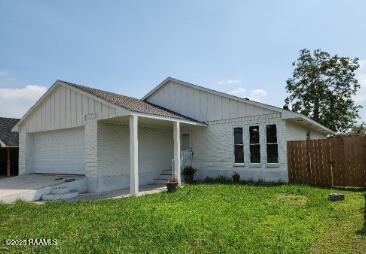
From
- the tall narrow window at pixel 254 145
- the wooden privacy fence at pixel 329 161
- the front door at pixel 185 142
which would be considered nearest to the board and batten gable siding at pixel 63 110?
the front door at pixel 185 142

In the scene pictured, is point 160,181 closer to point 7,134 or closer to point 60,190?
point 60,190

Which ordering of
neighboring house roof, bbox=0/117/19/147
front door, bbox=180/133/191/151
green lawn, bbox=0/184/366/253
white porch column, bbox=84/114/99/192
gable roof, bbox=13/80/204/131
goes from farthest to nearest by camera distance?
neighboring house roof, bbox=0/117/19/147, front door, bbox=180/133/191/151, white porch column, bbox=84/114/99/192, gable roof, bbox=13/80/204/131, green lawn, bbox=0/184/366/253

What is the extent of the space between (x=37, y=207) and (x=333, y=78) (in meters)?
34.1

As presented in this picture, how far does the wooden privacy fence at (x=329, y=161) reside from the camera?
1211cm

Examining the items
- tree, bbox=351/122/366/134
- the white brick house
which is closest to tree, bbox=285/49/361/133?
tree, bbox=351/122/366/134

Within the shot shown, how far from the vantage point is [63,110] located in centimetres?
1435

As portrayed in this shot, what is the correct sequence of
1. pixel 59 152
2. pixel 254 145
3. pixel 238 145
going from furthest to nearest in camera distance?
1. pixel 238 145
2. pixel 59 152
3. pixel 254 145

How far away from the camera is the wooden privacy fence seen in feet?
39.7

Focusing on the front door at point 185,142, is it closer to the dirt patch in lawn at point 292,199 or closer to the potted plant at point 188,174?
the potted plant at point 188,174

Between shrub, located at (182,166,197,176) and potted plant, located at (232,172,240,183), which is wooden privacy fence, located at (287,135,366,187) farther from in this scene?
shrub, located at (182,166,197,176)

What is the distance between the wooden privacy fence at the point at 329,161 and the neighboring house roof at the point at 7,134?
16.5m

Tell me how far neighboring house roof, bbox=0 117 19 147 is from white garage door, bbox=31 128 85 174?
3957mm

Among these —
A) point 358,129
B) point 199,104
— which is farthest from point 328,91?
point 199,104

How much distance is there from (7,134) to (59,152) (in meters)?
7.60
